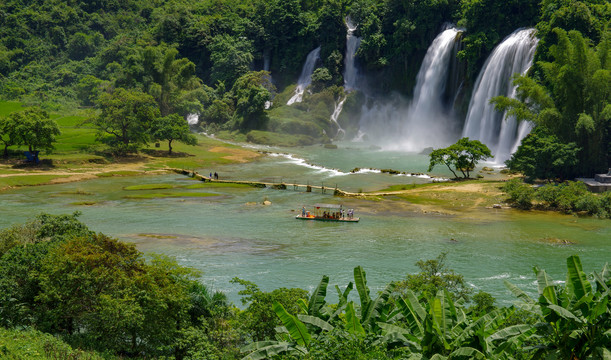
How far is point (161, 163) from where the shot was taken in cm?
7788

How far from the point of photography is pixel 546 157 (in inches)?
2156

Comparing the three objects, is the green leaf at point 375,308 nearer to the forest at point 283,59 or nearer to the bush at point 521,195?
the bush at point 521,195

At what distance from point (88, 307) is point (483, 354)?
1386 cm

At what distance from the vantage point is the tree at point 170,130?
83.6m

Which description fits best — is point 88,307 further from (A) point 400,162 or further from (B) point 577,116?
(A) point 400,162

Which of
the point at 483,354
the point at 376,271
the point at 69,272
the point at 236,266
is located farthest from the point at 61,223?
the point at 483,354

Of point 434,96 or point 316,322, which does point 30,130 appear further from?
point 316,322

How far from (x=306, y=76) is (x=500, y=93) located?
170ft

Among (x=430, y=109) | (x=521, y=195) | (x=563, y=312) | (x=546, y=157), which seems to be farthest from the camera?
(x=430, y=109)

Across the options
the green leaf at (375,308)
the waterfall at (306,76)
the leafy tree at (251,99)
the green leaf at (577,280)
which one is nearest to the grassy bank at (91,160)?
the leafy tree at (251,99)

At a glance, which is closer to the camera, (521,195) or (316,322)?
(316,322)

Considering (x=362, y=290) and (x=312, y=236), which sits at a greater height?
(x=362, y=290)

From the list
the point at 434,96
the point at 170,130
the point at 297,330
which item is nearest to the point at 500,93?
the point at 434,96

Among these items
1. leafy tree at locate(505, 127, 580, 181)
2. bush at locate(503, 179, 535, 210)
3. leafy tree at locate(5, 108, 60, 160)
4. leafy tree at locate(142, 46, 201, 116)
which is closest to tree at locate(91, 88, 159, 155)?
leafy tree at locate(5, 108, 60, 160)
